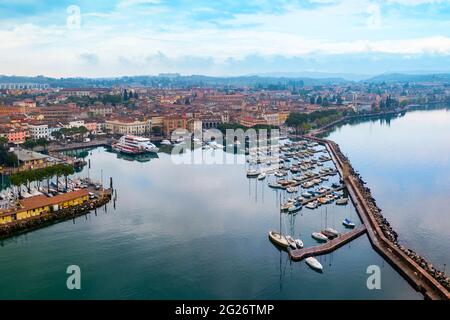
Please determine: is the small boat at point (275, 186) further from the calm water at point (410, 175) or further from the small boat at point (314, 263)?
the small boat at point (314, 263)

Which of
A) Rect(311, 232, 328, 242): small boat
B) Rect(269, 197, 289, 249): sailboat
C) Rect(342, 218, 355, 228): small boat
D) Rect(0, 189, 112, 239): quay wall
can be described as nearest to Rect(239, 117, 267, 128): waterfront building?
Rect(0, 189, 112, 239): quay wall

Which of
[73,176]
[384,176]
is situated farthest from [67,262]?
[384,176]

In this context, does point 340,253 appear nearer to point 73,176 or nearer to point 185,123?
point 73,176

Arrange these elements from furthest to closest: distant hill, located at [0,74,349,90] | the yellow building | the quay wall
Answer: distant hill, located at [0,74,349,90]
the yellow building
the quay wall

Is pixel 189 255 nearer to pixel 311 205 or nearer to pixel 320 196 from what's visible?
pixel 311 205

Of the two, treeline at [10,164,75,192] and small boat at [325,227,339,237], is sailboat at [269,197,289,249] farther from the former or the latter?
treeline at [10,164,75,192]

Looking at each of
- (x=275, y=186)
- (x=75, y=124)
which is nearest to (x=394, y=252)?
(x=275, y=186)

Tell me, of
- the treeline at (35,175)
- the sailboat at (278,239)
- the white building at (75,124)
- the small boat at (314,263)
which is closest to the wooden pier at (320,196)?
the sailboat at (278,239)
